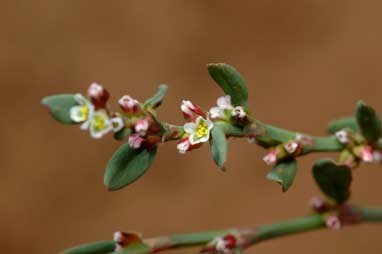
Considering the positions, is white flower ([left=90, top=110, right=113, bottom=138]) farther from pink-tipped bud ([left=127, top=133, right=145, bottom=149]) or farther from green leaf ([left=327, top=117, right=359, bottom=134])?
green leaf ([left=327, top=117, right=359, bottom=134])

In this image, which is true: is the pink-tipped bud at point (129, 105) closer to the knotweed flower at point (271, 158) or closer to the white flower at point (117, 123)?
the white flower at point (117, 123)

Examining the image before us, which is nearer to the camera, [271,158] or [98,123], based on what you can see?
[98,123]

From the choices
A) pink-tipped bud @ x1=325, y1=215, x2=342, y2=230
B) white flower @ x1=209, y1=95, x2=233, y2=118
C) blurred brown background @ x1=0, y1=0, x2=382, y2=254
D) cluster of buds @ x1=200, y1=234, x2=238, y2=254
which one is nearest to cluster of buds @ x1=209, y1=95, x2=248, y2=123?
white flower @ x1=209, y1=95, x2=233, y2=118

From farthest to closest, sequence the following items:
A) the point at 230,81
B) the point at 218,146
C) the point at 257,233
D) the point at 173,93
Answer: the point at 173,93, the point at 257,233, the point at 230,81, the point at 218,146

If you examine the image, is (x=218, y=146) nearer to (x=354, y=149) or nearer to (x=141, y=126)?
(x=141, y=126)

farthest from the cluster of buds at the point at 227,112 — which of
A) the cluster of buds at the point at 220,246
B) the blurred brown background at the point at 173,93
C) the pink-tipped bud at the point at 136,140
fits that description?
the blurred brown background at the point at 173,93

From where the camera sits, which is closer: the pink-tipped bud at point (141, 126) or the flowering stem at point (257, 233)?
the pink-tipped bud at point (141, 126)

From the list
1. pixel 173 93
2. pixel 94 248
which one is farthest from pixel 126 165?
pixel 173 93
